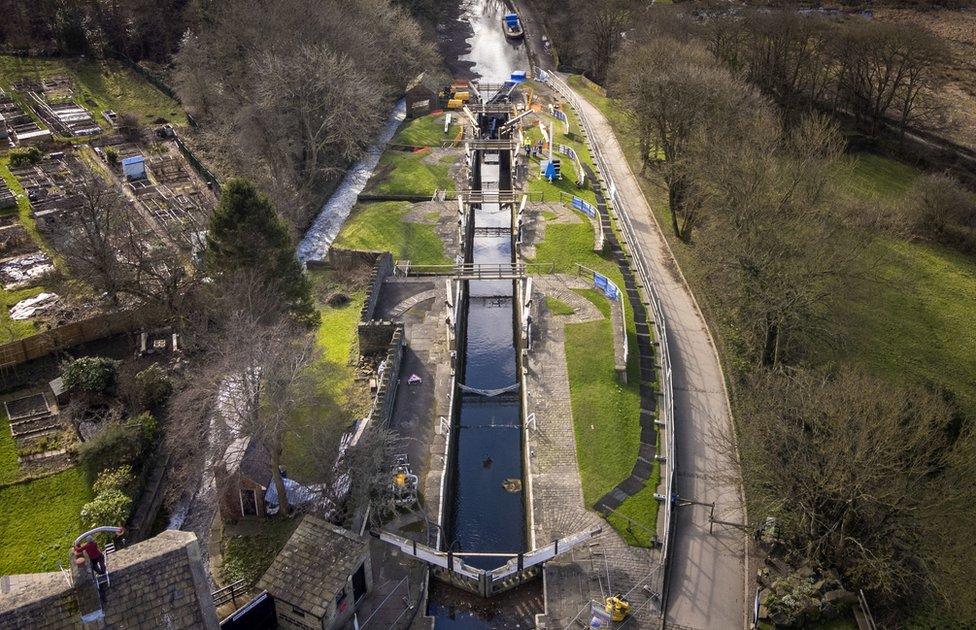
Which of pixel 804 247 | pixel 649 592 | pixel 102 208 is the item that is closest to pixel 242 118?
pixel 102 208

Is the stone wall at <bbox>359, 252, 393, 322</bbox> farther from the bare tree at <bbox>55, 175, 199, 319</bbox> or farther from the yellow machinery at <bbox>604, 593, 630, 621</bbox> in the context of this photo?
the yellow machinery at <bbox>604, 593, 630, 621</bbox>

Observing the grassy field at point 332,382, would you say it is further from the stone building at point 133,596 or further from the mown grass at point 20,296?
the mown grass at point 20,296

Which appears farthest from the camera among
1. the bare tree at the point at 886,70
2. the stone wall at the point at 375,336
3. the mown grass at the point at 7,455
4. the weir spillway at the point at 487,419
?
the bare tree at the point at 886,70

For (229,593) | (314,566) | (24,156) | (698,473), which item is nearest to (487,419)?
(698,473)

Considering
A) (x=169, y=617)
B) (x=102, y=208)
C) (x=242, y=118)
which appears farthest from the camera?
(x=242, y=118)

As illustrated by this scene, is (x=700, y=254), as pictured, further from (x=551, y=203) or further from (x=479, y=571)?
(x=479, y=571)

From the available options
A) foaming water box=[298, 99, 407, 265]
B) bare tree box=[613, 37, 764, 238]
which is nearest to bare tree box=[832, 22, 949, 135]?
bare tree box=[613, 37, 764, 238]

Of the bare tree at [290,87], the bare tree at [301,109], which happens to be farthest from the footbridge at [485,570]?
the bare tree at [301,109]

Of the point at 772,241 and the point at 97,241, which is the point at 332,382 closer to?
the point at 97,241
